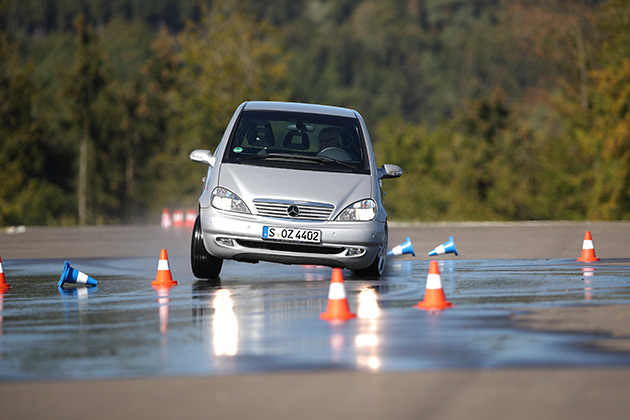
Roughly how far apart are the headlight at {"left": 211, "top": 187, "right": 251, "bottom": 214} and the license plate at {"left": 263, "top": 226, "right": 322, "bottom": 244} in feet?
1.15

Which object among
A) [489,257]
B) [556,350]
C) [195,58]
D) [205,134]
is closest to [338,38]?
[195,58]

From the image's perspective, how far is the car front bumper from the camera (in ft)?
43.9

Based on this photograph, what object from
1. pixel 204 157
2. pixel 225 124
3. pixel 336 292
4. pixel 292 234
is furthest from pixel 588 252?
pixel 225 124

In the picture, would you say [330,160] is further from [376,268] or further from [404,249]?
[404,249]

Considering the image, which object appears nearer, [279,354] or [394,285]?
[279,354]

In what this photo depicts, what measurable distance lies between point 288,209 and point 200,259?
54.9 inches

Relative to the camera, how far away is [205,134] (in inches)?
2564

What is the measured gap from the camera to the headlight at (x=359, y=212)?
13586mm

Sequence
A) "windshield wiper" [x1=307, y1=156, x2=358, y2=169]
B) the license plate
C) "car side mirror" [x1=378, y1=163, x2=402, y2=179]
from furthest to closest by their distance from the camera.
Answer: "car side mirror" [x1=378, y1=163, x2=402, y2=179] < "windshield wiper" [x1=307, y1=156, x2=358, y2=169] < the license plate

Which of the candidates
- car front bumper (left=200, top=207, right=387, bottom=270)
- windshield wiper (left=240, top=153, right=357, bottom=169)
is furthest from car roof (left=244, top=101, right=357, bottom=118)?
car front bumper (left=200, top=207, right=387, bottom=270)

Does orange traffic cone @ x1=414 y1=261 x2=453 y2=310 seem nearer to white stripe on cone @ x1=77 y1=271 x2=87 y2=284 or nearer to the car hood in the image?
the car hood

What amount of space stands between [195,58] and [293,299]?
2458 inches

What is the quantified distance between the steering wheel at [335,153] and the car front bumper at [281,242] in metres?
1.11

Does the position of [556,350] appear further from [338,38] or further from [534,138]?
[338,38]
